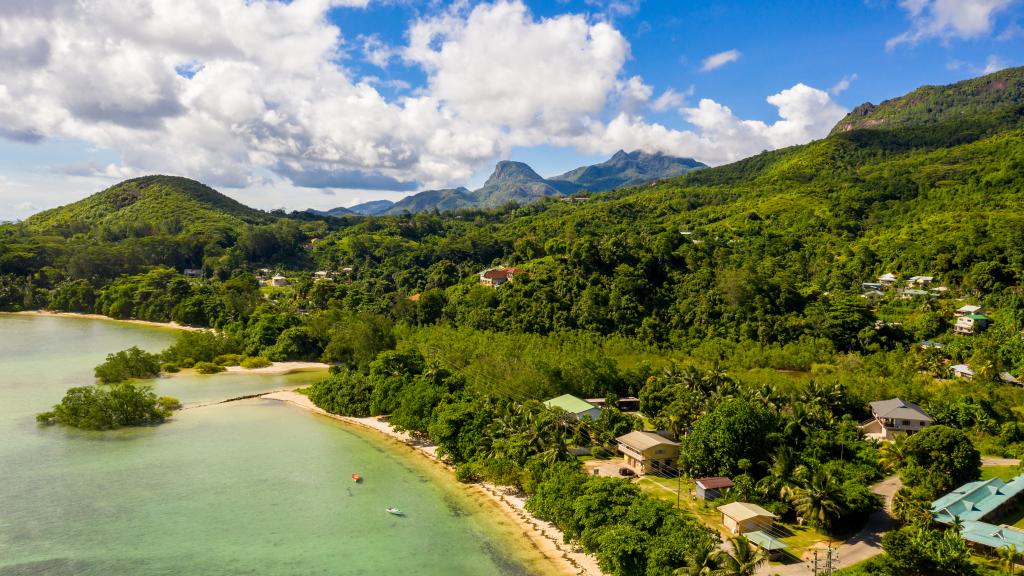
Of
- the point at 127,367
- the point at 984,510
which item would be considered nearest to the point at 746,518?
the point at 984,510

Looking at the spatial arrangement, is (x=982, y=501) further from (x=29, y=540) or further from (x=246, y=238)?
(x=246, y=238)

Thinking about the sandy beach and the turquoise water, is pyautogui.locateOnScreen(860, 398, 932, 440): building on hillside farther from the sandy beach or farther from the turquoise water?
the sandy beach

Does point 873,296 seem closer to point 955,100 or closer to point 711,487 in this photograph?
point 711,487

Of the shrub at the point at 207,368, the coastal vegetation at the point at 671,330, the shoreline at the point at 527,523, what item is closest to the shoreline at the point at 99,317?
the coastal vegetation at the point at 671,330

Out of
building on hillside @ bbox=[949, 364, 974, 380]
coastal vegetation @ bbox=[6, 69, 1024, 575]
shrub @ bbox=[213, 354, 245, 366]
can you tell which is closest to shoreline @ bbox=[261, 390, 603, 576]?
coastal vegetation @ bbox=[6, 69, 1024, 575]

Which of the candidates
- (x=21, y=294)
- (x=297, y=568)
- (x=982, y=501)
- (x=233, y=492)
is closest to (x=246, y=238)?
(x=21, y=294)

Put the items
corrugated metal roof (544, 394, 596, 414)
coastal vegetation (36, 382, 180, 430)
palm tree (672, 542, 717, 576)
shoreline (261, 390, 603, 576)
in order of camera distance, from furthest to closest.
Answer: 1. coastal vegetation (36, 382, 180, 430)
2. corrugated metal roof (544, 394, 596, 414)
3. shoreline (261, 390, 603, 576)
4. palm tree (672, 542, 717, 576)
